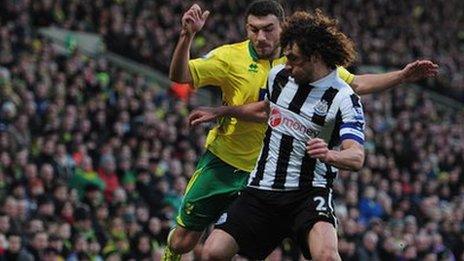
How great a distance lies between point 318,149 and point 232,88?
6.09 feet

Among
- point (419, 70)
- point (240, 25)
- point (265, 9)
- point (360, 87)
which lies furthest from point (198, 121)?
point (240, 25)

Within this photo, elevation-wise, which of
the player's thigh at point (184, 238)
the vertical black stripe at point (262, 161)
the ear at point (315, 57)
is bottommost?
the player's thigh at point (184, 238)

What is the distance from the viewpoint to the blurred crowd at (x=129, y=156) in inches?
638

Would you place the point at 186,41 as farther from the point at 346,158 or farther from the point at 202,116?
the point at 346,158

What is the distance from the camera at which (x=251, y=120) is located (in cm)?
1036

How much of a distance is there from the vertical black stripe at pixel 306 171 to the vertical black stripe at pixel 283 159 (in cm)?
12

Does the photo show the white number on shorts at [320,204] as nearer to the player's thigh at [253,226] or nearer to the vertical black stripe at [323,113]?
the player's thigh at [253,226]

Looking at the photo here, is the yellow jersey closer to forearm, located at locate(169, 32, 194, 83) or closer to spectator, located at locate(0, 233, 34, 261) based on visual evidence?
forearm, located at locate(169, 32, 194, 83)

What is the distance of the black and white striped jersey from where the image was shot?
9.73 metres

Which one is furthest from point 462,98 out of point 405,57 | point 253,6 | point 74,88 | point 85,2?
point 253,6

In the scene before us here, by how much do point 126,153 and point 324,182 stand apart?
32.0 feet

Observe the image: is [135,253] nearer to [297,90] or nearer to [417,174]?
[297,90]

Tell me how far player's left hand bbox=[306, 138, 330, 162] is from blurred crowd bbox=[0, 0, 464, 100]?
1580cm

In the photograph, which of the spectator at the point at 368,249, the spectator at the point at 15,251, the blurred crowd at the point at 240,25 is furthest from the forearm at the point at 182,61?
the blurred crowd at the point at 240,25
